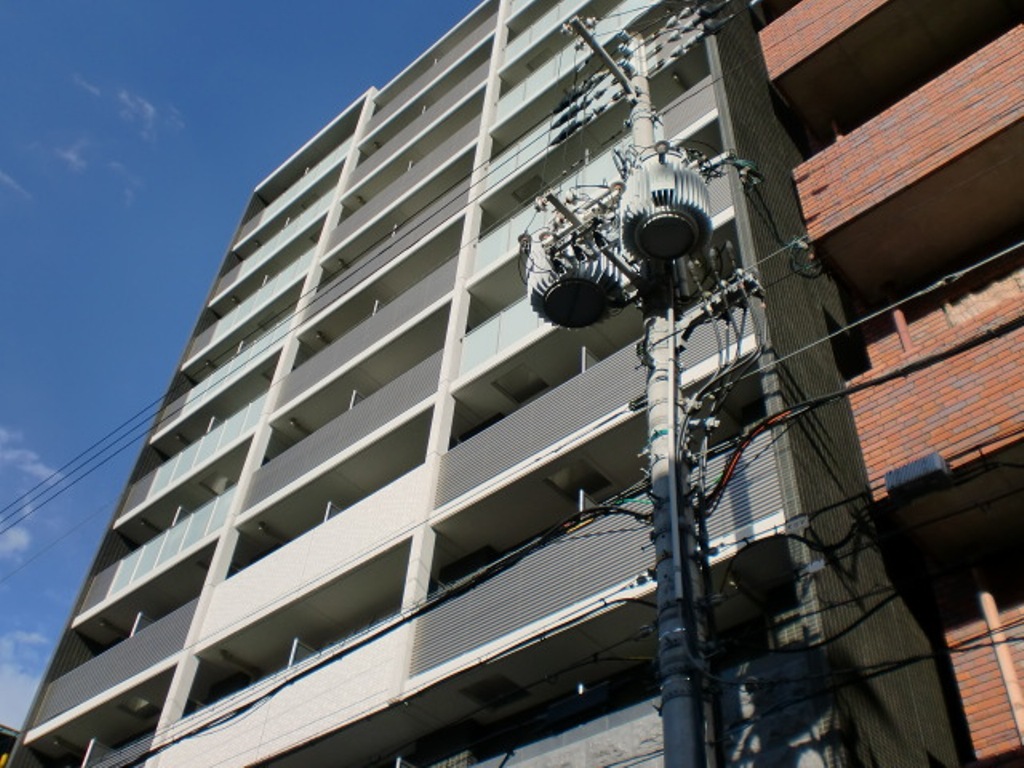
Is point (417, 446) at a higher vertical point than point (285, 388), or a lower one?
lower

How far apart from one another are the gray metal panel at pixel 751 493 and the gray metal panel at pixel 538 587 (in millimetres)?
1100

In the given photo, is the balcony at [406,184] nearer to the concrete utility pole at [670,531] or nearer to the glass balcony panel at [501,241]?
the glass balcony panel at [501,241]

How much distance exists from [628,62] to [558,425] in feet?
21.9

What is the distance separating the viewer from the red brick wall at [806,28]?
1652cm

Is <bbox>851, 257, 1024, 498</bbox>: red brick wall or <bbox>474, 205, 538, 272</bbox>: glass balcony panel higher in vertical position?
<bbox>474, 205, 538, 272</bbox>: glass balcony panel

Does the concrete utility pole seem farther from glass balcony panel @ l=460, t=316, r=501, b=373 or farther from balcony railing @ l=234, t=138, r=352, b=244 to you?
balcony railing @ l=234, t=138, r=352, b=244

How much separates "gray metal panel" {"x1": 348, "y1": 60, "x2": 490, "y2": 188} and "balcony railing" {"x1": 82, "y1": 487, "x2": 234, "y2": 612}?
1256 centimetres

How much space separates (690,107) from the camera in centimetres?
1867

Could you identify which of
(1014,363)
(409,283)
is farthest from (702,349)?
(409,283)

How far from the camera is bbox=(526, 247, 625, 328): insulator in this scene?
866 centimetres

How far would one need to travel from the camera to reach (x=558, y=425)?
15.6 meters

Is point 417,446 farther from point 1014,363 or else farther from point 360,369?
point 1014,363

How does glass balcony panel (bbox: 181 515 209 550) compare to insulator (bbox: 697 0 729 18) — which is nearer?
insulator (bbox: 697 0 729 18)

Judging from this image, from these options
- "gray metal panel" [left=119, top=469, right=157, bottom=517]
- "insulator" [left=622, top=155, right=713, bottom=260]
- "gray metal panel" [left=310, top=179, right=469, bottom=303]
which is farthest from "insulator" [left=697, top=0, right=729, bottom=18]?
"gray metal panel" [left=119, top=469, right=157, bottom=517]
